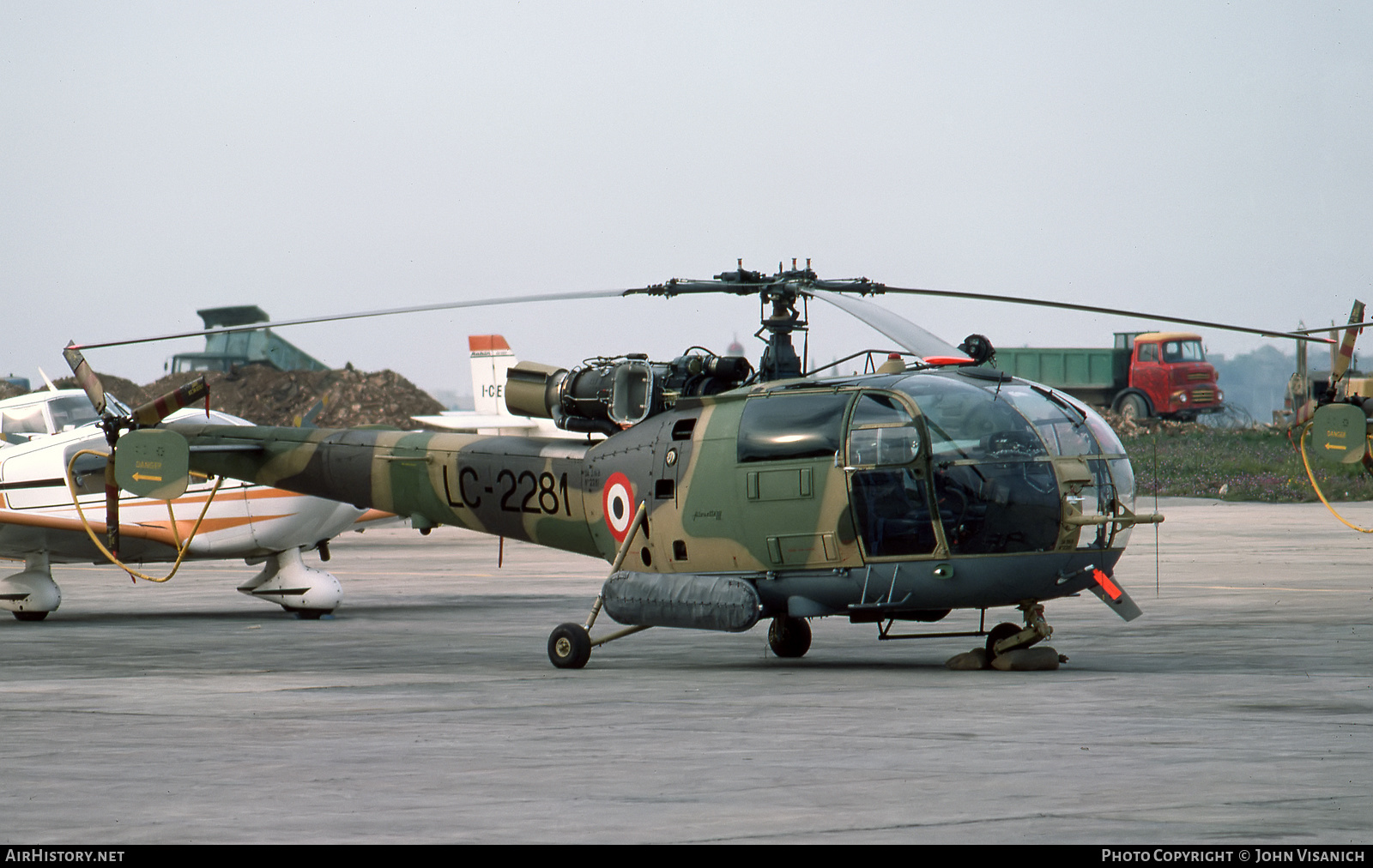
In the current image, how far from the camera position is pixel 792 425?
43.4 ft

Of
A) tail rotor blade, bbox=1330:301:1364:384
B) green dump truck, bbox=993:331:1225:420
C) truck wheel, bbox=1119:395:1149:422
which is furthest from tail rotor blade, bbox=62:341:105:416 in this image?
truck wheel, bbox=1119:395:1149:422

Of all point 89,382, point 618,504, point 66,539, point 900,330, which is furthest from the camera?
point 66,539

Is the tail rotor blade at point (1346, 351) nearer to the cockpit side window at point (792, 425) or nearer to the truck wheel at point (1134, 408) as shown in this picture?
the cockpit side window at point (792, 425)

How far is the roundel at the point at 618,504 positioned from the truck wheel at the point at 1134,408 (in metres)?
55.8

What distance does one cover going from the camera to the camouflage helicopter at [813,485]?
40.7 feet

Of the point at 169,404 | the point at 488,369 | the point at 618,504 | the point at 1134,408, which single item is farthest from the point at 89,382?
the point at 1134,408

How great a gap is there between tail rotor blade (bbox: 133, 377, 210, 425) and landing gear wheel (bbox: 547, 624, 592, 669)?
5.93 m

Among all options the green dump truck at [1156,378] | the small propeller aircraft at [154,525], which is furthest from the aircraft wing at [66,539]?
the green dump truck at [1156,378]

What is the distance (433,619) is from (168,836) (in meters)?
13.0

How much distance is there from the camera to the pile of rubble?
78.0 m

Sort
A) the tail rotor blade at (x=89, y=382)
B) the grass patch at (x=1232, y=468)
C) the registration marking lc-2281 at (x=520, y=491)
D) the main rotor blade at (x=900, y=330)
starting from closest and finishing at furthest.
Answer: the main rotor blade at (x=900, y=330)
the registration marking lc-2281 at (x=520, y=491)
the tail rotor blade at (x=89, y=382)
the grass patch at (x=1232, y=468)

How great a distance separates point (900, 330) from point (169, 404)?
9348 mm

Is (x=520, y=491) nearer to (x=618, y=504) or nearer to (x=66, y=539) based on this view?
(x=618, y=504)

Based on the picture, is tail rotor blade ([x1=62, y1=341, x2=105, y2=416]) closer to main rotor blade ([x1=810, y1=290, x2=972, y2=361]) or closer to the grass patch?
main rotor blade ([x1=810, y1=290, x2=972, y2=361])
